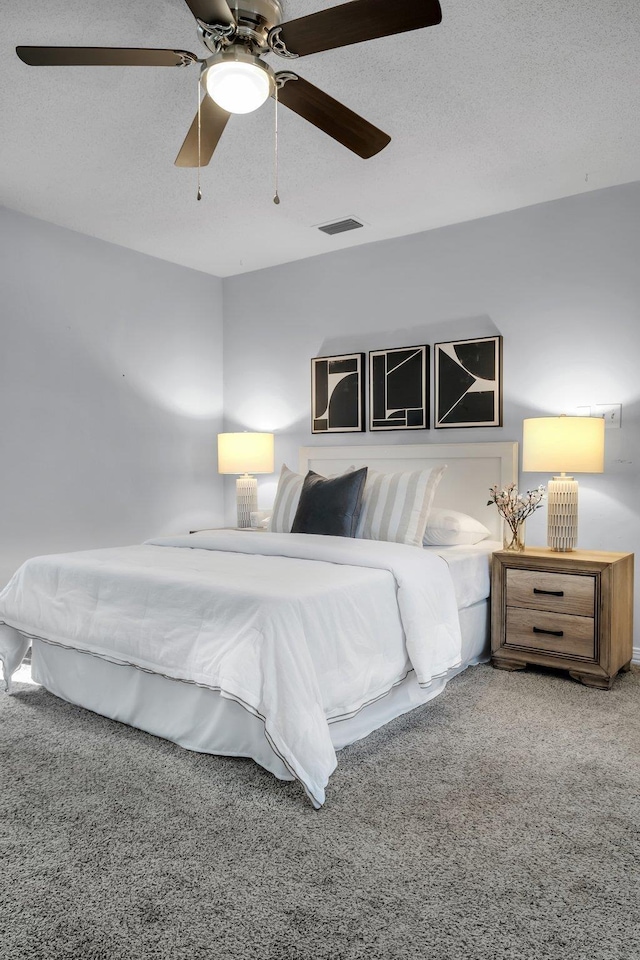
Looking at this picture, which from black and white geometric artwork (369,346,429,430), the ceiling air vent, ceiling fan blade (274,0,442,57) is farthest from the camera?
black and white geometric artwork (369,346,429,430)

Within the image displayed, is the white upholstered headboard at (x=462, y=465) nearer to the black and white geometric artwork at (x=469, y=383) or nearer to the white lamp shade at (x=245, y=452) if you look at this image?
the black and white geometric artwork at (x=469, y=383)

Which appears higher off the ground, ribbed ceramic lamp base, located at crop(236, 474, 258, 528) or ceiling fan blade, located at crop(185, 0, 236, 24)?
ceiling fan blade, located at crop(185, 0, 236, 24)

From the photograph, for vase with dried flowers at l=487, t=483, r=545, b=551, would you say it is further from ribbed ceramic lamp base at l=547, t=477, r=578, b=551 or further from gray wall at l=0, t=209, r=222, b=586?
gray wall at l=0, t=209, r=222, b=586

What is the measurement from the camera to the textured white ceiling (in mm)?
2314

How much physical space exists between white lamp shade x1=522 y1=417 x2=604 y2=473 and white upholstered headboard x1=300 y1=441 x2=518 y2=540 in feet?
1.92

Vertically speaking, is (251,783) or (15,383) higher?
(15,383)

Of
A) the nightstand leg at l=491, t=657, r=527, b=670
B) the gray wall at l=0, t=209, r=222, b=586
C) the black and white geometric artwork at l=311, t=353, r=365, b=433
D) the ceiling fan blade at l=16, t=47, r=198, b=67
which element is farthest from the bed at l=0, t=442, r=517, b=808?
the ceiling fan blade at l=16, t=47, r=198, b=67

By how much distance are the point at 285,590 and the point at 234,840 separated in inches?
31.0

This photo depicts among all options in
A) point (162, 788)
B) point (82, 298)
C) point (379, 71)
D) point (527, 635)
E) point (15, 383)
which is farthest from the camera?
point (82, 298)

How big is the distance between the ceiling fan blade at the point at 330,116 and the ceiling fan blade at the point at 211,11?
0.75 feet

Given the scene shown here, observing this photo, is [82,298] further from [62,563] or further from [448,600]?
[448,600]

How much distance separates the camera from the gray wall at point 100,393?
3.97 metres

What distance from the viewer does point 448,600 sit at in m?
2.94

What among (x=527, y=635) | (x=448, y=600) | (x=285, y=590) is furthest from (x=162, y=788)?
(x=527, y=635)
